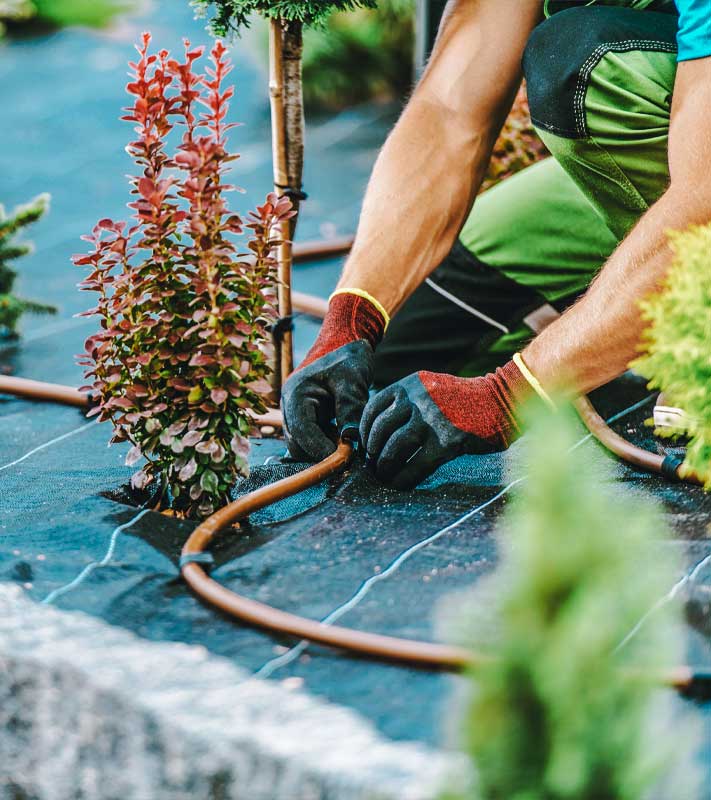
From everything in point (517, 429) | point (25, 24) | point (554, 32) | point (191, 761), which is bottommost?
point (191, 761)

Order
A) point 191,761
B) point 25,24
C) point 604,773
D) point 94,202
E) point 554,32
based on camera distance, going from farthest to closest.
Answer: point 25,24
point 94,202
point 554,32
point 191,761
point 604,773

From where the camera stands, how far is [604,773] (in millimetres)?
923

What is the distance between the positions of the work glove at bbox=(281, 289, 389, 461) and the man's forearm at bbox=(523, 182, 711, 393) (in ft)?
1.14

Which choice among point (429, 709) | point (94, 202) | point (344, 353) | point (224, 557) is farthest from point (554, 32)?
point (94, 202)

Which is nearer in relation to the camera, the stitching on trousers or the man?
the man

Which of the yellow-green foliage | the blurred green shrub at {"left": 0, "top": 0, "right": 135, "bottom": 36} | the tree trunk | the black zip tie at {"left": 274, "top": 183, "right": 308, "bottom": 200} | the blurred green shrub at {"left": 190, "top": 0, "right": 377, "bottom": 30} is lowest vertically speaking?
the yellow-green foliage

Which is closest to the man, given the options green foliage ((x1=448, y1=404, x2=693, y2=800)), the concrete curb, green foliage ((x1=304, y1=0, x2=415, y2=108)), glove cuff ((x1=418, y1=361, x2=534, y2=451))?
glove cuff ((x1=418, y1=361, x2=534, y2=451))

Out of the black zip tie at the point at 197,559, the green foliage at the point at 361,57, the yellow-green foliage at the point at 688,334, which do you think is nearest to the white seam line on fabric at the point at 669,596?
the yellow-green foliage at the point at 688,334

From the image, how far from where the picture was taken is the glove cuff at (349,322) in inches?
87.0

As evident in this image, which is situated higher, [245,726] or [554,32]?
[554,32]

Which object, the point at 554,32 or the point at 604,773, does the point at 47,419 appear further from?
the point at 604,773

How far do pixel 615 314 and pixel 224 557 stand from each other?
2.74 ft

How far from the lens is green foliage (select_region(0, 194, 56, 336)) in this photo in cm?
297

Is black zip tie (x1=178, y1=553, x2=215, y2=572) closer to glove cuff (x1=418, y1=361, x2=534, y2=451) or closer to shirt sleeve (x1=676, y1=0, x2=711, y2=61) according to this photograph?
glove cuff (x1=418, y1=361, x2=534, y2=451)
